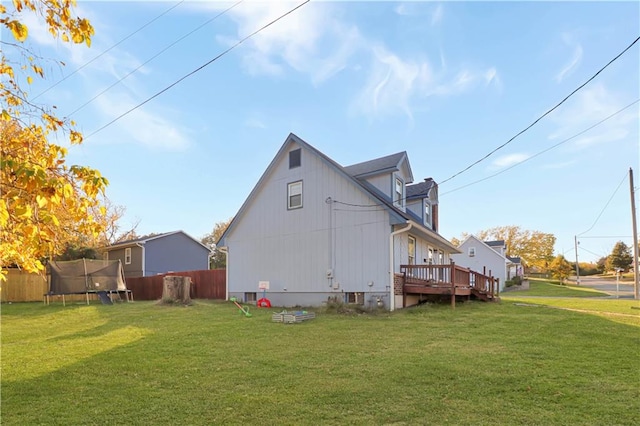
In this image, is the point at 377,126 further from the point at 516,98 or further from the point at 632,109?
the point at 632,109

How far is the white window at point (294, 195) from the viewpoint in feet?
53.7

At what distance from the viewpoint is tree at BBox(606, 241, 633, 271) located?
57781 mm

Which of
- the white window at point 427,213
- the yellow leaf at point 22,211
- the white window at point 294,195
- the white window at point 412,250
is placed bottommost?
the white window at point 412,250

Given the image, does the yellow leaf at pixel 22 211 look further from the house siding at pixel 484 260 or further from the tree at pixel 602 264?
the tree at pixel 602 264

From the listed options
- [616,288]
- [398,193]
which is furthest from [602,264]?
[398,193]

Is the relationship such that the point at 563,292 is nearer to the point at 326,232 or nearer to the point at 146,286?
the point at 326,232

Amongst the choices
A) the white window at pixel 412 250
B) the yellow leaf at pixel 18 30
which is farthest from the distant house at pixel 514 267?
the yellow leaf at pixel 18 30

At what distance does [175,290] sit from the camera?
16516 millimetres

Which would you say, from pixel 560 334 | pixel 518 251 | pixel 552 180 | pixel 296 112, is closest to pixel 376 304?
pixel 560 334

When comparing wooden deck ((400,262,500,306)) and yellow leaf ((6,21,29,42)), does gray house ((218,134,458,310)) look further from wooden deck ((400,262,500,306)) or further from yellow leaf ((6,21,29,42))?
yellow leaf ((6,21,29,42))

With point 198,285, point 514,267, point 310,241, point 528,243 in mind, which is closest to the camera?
point 310,241

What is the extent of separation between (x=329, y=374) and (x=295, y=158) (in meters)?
11.8

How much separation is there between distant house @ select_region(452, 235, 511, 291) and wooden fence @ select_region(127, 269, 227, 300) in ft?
92.4

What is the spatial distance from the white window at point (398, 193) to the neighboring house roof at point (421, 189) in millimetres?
1674
